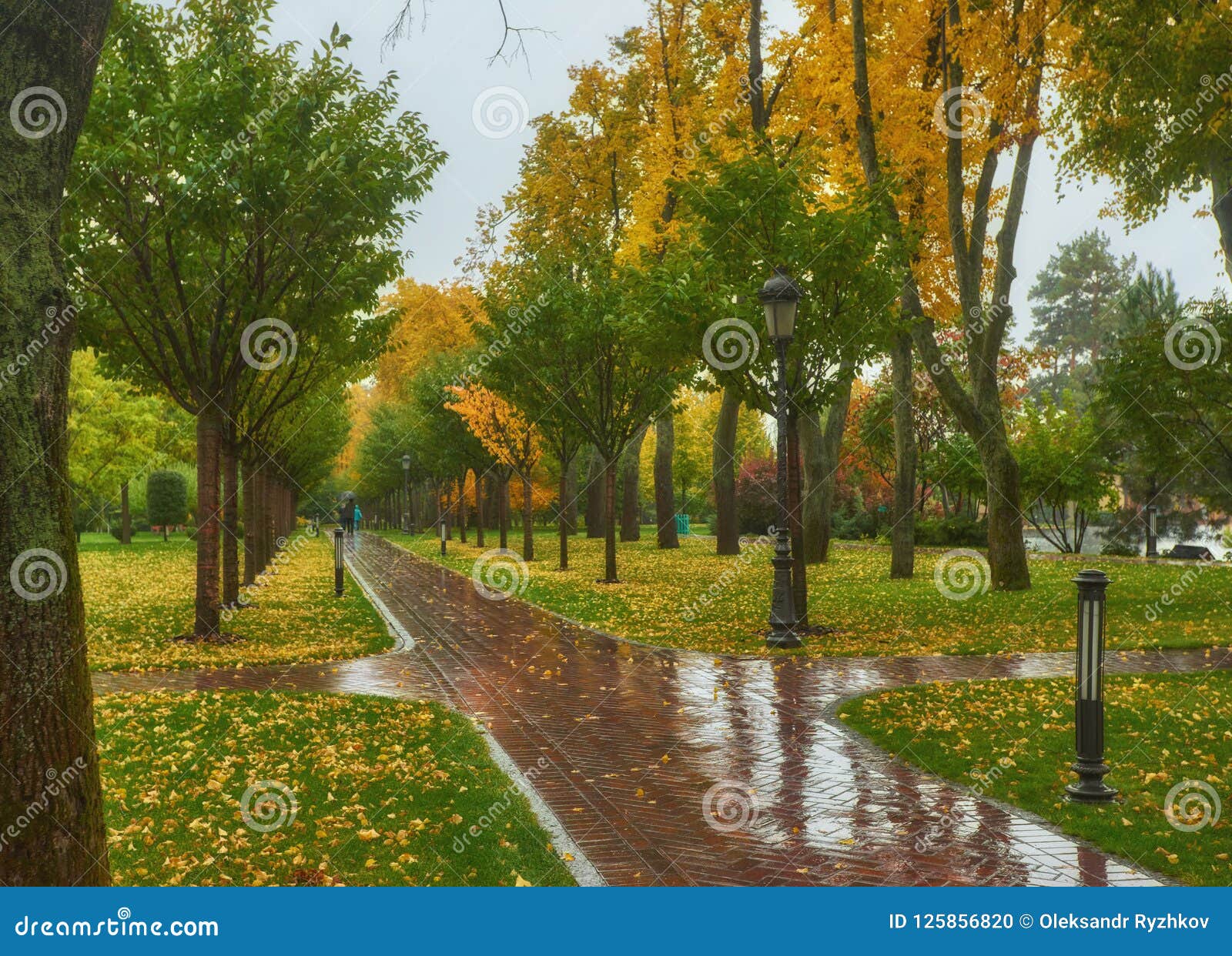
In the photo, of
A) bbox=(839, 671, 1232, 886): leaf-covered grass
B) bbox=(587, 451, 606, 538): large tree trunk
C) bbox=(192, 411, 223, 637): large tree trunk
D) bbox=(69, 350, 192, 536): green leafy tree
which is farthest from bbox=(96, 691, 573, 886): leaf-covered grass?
bbox=(69, 350, 192, 536): green leafy tree

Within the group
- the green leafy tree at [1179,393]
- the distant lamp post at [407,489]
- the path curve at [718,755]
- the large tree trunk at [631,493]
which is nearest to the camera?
the path curve at [718,755]

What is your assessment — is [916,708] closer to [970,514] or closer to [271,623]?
[271,623]

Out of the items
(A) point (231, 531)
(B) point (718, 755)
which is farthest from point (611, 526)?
(B) point (718, 755)

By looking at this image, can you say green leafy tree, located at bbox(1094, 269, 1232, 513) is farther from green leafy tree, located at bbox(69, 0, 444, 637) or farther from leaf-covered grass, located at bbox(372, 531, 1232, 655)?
green leafy tree, located at bbox(69, 0, 444, 637)

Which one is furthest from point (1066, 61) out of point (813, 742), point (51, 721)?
point (51, 721)

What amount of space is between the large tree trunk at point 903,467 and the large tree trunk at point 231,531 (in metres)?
12.4

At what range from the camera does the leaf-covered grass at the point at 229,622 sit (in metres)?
11.6

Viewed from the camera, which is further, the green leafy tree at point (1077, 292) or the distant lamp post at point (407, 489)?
the green leafy tree at point (1077, 292)

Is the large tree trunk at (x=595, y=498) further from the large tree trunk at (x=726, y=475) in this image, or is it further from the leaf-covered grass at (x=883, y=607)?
the leaf-covered grass at (x=883, y=607)

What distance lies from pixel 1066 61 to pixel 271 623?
641 inches

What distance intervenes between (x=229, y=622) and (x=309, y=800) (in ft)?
31.1

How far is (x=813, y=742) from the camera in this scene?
7570 mm

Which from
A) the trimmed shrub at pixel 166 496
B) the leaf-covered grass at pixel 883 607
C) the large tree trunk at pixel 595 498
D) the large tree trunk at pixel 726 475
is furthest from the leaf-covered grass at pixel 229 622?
the trimmed shrub at pixel 166 496

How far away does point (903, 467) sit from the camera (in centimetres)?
2147
